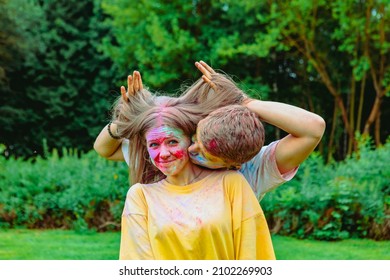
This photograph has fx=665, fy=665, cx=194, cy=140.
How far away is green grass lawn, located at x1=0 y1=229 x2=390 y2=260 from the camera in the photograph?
23.1 ft

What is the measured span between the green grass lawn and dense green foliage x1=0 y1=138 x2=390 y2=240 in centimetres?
22

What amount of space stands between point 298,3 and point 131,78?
13.5 m

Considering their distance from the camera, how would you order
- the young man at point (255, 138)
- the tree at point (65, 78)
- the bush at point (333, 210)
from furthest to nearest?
the tree at point (65, 78), the bush at point (333, 210), the young man at point (255, 138)

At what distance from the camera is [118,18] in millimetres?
17078

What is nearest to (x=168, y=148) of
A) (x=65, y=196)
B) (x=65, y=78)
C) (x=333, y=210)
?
(x=333, y=210)

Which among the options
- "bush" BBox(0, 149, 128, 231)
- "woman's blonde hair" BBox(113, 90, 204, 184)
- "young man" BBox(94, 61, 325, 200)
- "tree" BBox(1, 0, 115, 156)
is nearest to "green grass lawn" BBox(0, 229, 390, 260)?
"bush" BBox(0, 149, 128, 231)

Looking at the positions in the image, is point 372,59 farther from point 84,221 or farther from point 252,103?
point 252,103

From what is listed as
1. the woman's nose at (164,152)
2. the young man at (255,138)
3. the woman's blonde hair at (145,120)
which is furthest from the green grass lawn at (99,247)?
the woman's nose at (164,152)

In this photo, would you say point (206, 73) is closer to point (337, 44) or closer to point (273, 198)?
point (273, 198)

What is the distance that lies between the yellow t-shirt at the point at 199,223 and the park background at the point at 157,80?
18.5ft

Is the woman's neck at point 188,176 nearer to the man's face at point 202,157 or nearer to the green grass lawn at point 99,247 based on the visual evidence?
the man's face at point 202,157

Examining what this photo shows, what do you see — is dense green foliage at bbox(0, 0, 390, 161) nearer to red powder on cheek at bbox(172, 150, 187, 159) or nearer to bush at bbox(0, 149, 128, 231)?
bush at bbox(0, 149, 128, 231)

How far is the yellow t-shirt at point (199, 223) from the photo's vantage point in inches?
99.0

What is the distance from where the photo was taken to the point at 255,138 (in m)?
2.50
